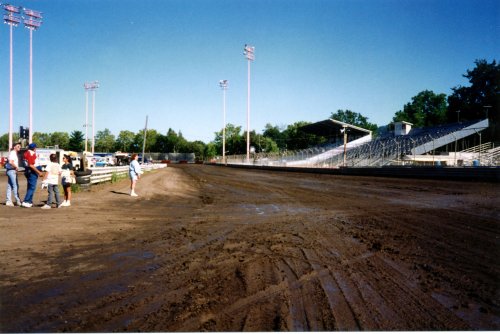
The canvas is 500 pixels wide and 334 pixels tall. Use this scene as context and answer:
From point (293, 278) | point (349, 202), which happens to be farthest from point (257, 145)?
point (293, 278)

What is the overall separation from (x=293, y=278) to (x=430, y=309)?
5.10ft

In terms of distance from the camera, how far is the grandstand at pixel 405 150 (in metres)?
32.7

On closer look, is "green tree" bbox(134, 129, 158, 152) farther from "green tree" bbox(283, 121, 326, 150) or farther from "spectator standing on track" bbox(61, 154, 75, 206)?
"spectator standing on track" bbox(61, 154, 75, 206)

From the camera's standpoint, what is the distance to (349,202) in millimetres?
12109

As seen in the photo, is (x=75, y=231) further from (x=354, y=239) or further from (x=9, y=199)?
(x=354, y=239)

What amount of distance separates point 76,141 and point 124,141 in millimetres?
58100

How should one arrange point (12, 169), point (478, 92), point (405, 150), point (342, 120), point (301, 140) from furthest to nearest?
point (342, 120) → point (301, 140) → point (478, 92) → point (405, 150) → point (12, 169)

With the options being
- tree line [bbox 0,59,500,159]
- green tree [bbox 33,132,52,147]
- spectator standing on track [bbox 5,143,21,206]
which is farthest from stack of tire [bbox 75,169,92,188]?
green tree [bbox 33,132,52,147]

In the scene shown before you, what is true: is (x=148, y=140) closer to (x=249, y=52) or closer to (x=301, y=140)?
(x=301, y=140)

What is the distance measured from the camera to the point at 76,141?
96938mm

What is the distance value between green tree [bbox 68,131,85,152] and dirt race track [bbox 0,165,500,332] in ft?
319

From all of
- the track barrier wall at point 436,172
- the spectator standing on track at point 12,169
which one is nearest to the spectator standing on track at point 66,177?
the spectator standing on track at point 12,169

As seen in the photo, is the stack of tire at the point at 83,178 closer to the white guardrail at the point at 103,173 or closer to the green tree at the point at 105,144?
the white guardrail at the point at 103,173

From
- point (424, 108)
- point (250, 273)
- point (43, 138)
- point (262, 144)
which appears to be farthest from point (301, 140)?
point (43, 138)
